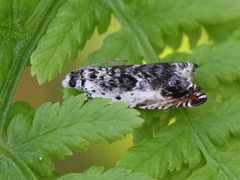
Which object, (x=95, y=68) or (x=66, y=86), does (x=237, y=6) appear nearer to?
(x=95, y=68)

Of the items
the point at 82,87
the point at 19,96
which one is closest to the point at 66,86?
the point at 82,87

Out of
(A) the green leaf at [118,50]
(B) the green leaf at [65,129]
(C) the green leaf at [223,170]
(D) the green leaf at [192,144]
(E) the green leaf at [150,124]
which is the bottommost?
(C) the green leaf at [223,170]

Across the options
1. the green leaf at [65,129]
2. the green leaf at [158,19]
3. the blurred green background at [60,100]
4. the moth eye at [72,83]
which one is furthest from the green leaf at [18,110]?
the blurred green background at [60,100]

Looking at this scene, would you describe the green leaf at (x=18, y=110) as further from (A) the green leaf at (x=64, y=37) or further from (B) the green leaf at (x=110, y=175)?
(B) the green leaf at (x=110, y=175)

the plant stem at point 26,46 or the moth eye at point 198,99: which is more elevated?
the plant stem at point 26,46

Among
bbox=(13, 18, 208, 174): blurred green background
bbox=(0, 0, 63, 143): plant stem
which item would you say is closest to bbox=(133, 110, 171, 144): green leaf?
bbox=(0, 0, 63, 143): plant stem

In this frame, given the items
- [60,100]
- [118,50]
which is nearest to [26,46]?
[118,50]

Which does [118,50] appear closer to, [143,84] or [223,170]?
[143,84]
